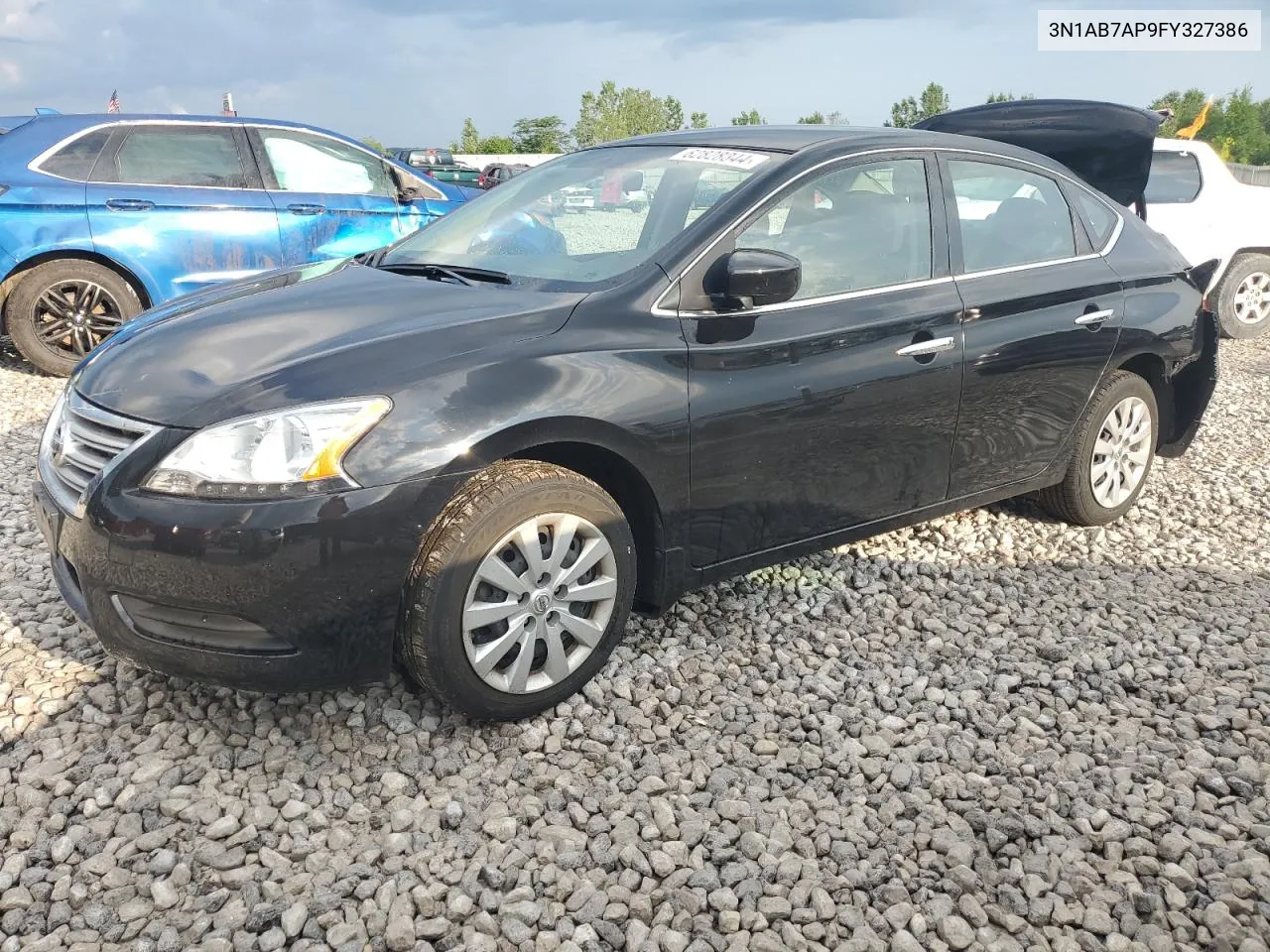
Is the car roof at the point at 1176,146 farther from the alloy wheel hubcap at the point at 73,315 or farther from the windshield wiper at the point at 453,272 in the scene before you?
the alloy wheel hubcap at the point at 73,315

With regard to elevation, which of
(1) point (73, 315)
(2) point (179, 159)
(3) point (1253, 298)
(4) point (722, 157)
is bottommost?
(3) point (1253, 298)

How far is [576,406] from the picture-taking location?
9.70 ft

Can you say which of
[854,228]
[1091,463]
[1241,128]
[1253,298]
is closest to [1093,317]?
[1091,463]

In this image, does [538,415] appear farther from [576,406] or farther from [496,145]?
[496,145]

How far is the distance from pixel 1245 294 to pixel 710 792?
9220mm

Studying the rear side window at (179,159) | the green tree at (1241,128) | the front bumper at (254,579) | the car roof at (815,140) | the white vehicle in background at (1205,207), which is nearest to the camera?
the front bumper at (254,579)

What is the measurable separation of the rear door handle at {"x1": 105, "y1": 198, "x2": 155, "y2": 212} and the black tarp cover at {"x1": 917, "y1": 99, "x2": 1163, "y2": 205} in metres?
5.05

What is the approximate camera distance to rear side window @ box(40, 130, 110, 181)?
6.89 m

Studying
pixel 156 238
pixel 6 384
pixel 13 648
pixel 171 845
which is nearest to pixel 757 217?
pixel 171 845

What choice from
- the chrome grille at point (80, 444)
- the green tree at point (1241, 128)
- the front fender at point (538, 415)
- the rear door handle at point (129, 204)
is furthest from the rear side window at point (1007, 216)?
the green tree at point (1241, 128)

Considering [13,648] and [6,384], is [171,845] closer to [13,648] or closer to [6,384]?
[13,648]

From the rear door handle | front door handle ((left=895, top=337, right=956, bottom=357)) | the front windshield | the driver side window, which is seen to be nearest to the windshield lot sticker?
the front windshield

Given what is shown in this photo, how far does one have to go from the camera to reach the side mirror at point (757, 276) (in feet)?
10.4

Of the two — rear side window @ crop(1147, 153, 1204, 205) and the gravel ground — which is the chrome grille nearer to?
the gravel ground
